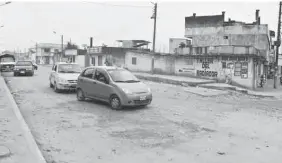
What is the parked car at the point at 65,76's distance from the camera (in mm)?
15617

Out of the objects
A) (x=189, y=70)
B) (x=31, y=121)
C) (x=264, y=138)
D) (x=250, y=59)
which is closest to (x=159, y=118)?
(x=264, y=138)

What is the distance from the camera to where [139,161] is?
19.4 feet

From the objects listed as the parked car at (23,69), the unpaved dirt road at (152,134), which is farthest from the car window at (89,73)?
the parked car at (23,69)

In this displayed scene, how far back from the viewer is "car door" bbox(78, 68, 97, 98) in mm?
12614

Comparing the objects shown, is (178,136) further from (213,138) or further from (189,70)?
(189,70)

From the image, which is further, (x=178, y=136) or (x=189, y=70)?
(x=189, y=70)

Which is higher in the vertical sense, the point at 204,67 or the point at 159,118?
the point at 204,67

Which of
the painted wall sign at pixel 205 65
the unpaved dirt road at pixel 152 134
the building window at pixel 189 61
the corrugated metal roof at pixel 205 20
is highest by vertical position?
the corrugated metal roof at pixel 205 20

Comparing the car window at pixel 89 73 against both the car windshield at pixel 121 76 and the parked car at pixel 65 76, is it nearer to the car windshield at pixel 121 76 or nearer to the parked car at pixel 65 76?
the car windshield at pixel 121 76

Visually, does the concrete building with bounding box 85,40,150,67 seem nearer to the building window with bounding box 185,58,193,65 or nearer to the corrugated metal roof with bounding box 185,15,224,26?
the corrugated metal roof with bounding box 185,15,224,26

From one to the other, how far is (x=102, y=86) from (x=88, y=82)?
1141 millimetres

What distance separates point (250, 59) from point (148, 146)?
2181cm

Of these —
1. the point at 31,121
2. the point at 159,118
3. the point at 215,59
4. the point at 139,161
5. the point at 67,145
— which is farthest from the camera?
the point at 215,59

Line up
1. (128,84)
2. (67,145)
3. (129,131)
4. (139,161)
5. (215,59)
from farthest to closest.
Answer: (215,59)
(128,84)
(129,131)
(67,145)
(139,161)
